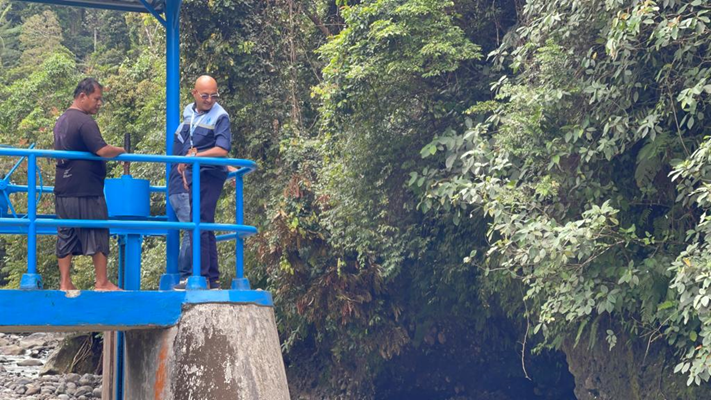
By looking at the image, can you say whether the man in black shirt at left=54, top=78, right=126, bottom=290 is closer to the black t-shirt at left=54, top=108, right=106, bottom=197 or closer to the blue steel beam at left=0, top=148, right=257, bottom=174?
the black t-shirt at left=54, top=108, right=106, bottom=197

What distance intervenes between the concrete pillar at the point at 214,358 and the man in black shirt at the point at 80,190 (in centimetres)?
59

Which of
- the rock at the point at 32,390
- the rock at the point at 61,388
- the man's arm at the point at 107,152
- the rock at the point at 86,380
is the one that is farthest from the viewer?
the rock at the point at 86,380

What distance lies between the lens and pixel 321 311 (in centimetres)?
1549

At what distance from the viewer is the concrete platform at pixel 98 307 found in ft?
20.2

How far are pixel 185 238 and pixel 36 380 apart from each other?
1616 centimetres

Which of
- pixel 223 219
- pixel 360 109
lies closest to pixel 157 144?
pixel 223 219

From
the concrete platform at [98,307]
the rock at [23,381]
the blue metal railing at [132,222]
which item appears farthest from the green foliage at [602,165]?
the rock at [23,381]

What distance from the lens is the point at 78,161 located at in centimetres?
652

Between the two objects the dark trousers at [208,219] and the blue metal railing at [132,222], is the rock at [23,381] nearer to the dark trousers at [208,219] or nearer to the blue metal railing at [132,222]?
the blue metal railing at [132,222]

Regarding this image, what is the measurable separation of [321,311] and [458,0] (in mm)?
5334

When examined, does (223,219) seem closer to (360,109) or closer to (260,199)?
(260,199)

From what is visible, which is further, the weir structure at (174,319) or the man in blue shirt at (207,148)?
the man in blue shirt at (207,148)

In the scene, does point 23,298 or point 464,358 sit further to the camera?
point 464,358

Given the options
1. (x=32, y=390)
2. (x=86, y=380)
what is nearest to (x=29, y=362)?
(x=32, y=390)
